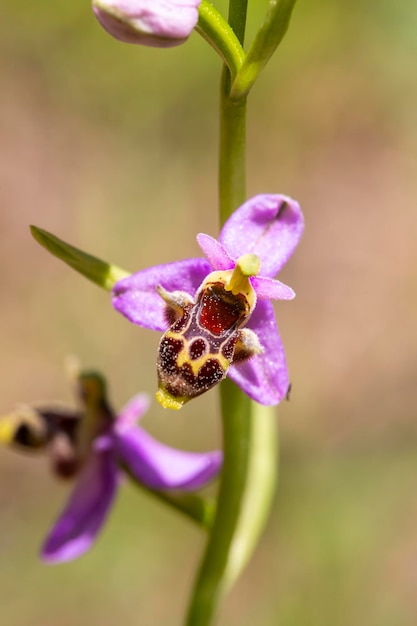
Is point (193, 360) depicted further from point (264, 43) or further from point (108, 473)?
point (108, 473)

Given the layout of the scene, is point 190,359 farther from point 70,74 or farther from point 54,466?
point 70,74

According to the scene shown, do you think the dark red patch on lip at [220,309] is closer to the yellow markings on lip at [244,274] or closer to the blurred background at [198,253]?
the yellow markings on lip at [244,274]

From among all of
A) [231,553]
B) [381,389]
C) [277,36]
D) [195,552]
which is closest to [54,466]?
[231,553]

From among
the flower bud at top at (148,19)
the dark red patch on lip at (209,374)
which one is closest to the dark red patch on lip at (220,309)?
the dark red patch on lip at (209,374)

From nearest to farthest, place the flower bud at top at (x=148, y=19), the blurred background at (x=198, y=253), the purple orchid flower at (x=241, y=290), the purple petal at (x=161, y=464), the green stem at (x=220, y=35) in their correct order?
the flower bud at top at (x=148, y=19) < the green stem at (x=220, y=35) < the purple orchid flower at (x=241, y=290) < the purple petal at (x=161, y=464) < the blurred background at (x=198, y=253)

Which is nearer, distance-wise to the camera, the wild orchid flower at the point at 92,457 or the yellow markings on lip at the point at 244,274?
the yellow markings on lip at the point at 244,274

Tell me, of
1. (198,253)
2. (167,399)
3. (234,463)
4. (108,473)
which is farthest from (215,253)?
(198,253)
